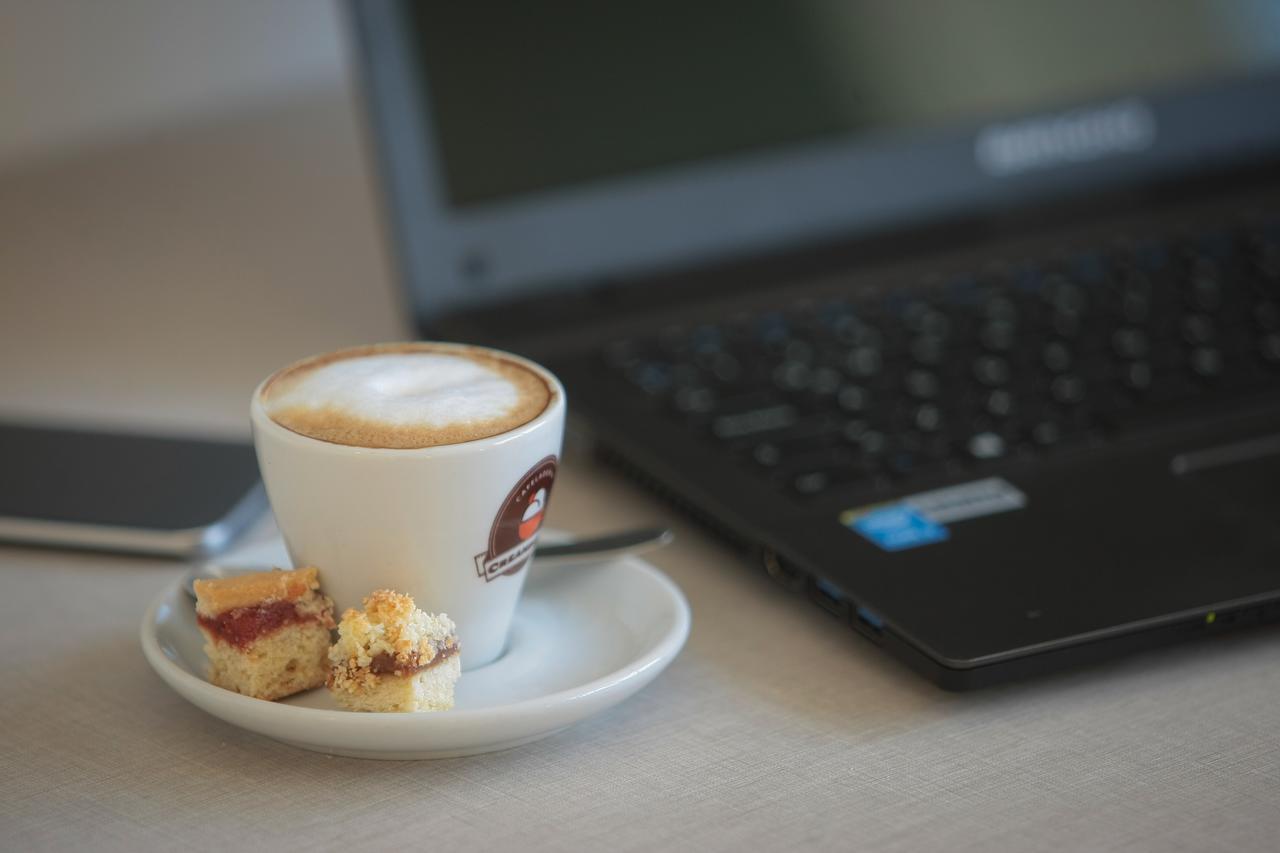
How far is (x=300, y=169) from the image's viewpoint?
119 cm

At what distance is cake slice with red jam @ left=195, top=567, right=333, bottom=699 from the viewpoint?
18.6 inches

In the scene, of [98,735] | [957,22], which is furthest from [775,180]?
[98,735]

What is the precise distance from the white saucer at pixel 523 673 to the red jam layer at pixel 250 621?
17 mm

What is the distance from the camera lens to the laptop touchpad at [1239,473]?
0.60 m

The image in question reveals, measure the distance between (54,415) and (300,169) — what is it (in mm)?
462

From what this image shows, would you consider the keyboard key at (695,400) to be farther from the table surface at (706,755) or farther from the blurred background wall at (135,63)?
the blurred background wall at (135,63)

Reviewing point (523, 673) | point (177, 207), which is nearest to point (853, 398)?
point (523, 673)

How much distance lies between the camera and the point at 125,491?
651 mm

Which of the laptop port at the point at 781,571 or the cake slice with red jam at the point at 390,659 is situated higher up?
the cake slice with red jam at the point at 390,659

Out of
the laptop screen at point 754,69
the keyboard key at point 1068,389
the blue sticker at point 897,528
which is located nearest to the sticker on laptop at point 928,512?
the blue sticker at point 897,528

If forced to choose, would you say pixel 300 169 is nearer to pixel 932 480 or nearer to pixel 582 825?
pixel 932 480

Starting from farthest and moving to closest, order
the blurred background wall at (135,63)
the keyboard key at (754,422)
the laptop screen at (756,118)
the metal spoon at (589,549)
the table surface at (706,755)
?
the blurred background wall at (135,63) → the laptop screen at (756,118) → the keyboard key at (754,422) → the metal spoon at (589,549) → the table surface at (706,755)

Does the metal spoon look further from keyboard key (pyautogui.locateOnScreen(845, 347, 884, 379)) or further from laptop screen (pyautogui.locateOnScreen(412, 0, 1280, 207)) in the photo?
laptop screen (pyautogui.locateOnScreen(412, 0, 1280, 207))

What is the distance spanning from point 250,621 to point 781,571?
A: 0.21 metres
